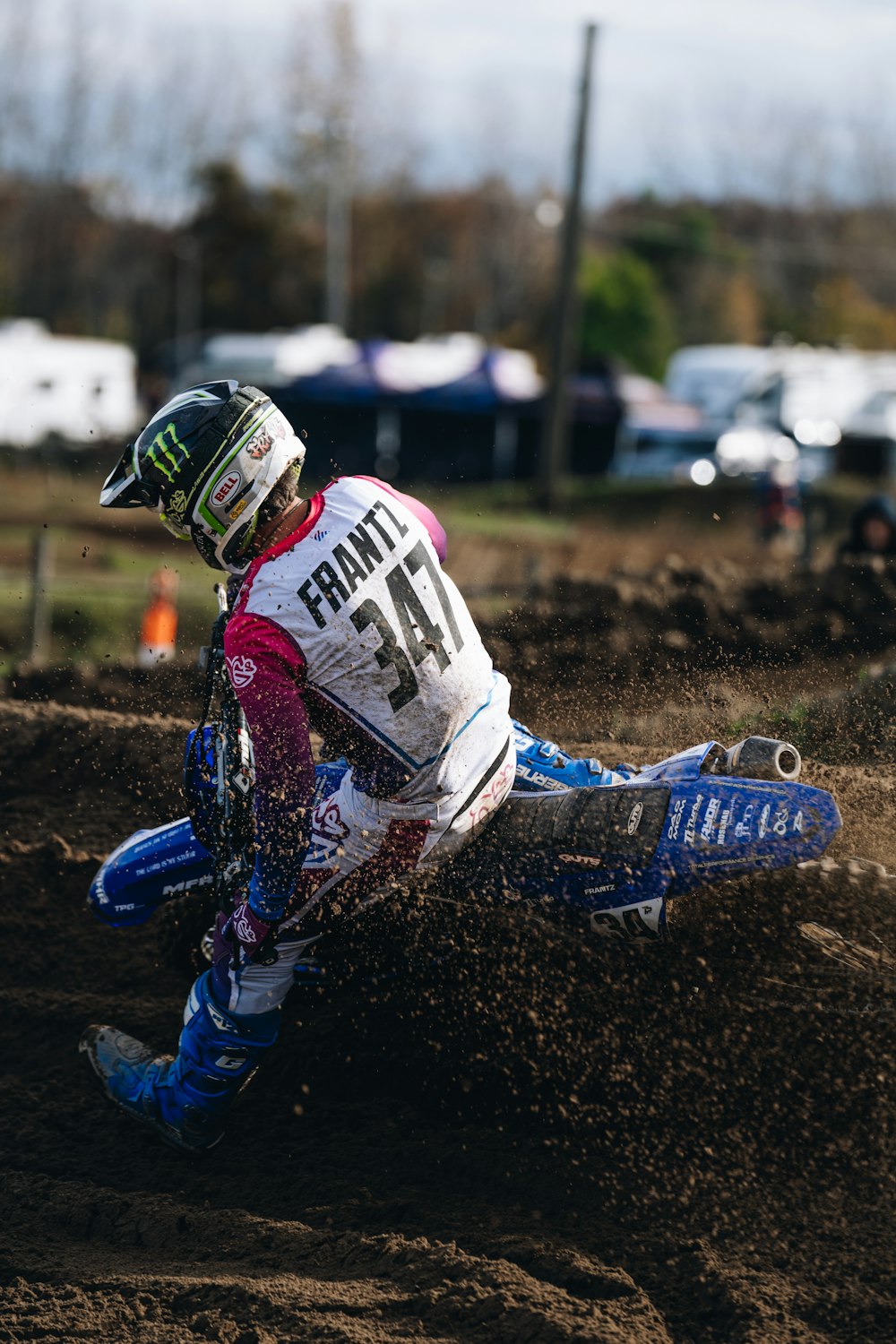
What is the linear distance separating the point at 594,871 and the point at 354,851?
704 millimetres

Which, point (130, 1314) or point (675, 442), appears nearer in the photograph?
point (130, 1314)

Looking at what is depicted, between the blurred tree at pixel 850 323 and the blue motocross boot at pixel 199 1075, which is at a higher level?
the blue motocross boot at pixel 199 1075

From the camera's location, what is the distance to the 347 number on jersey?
12.6 feet

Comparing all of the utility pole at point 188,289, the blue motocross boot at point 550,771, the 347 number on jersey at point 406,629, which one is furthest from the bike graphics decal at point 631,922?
the utility pole at point 188,289

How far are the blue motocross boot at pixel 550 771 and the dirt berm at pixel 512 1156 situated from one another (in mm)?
451

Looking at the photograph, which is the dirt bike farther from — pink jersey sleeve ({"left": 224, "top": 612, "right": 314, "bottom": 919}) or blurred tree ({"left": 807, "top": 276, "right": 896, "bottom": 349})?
blurred tree ({"left": 807, "top": 276, "right": 896, "bottom": 349})

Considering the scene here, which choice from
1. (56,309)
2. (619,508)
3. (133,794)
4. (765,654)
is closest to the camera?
(133,794)

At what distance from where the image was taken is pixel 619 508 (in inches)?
1099

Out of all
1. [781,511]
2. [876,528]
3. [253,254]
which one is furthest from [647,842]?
[253,254]

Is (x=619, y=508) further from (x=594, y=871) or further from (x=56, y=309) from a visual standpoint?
(x=56, y=309)

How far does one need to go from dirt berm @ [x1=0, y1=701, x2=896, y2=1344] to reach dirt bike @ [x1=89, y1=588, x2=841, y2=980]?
14.0 inches

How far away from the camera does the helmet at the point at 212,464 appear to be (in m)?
3.95

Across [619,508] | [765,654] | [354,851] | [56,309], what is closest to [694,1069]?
[354,851]

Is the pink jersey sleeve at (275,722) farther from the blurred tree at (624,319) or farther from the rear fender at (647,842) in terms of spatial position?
the blurred tree at (624,319)
